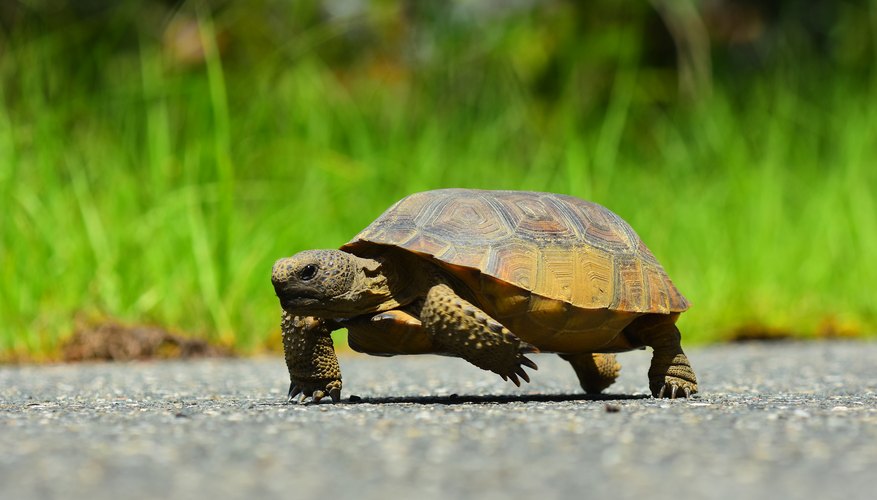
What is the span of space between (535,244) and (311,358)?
32.0 inches

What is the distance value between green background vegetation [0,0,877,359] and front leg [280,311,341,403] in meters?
2.60

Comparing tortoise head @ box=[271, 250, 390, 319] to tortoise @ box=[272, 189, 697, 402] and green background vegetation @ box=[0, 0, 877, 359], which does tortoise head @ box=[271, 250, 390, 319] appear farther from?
green background vegetation @ box=[0, 0, 877, 359]

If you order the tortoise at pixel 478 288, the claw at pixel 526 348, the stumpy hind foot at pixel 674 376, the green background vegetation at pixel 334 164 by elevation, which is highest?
the green background vegetation at pixel 334 164

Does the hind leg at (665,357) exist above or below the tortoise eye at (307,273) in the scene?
below

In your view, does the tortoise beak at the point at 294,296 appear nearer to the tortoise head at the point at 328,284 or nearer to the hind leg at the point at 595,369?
the tortoise head at the point at 328,284

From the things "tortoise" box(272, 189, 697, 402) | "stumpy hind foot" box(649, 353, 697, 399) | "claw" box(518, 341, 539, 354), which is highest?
"tortoise" box(272, 189, 697, 402)

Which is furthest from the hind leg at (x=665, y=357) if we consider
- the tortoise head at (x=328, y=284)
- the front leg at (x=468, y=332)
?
the tortoise head at (x=328, y=284)

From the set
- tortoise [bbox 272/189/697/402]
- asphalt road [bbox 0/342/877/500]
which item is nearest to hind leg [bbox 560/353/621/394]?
asphalt road [bbox 0/342/877/500]

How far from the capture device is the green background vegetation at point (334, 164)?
6.30 m

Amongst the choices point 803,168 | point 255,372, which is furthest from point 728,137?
point 255,372

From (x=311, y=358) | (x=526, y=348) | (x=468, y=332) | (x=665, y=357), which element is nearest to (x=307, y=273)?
(x=311, y=358)

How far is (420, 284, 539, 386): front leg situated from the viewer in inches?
133

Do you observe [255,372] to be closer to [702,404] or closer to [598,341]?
[598,341]

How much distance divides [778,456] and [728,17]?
1185 centimetres
